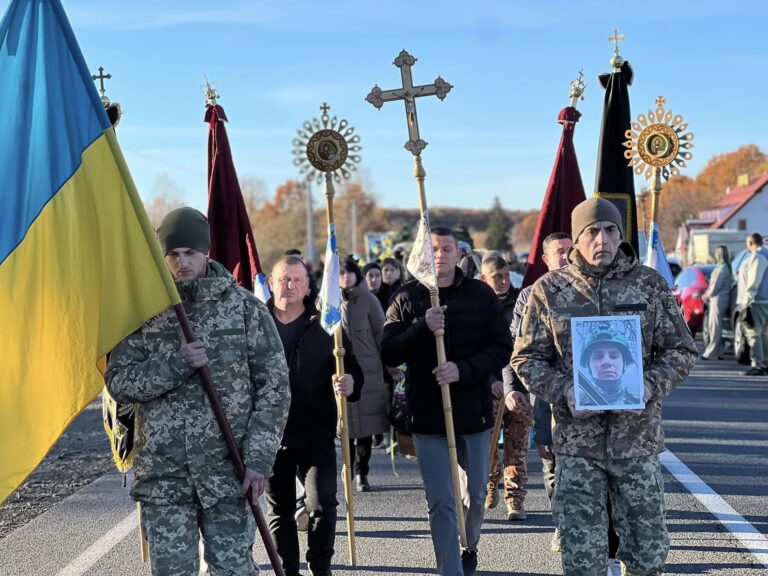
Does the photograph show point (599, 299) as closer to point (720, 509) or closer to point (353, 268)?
point (720, 509)

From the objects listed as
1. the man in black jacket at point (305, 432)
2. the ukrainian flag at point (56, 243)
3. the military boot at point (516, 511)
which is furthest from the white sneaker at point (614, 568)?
the ukrainian flag at point (56, 243)

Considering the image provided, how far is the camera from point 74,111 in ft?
15.0

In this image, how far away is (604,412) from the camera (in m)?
4.82

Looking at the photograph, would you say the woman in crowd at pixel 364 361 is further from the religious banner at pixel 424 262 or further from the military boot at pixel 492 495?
the religious banner at pixel 424 262

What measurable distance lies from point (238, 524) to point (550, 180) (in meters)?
4.41

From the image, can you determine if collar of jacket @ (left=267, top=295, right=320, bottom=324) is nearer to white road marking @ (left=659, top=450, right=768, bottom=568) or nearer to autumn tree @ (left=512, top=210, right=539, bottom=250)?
white road marking @ (left=659, top=450, right=768, bottom=568)

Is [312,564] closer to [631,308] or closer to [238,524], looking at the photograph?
[238,524]

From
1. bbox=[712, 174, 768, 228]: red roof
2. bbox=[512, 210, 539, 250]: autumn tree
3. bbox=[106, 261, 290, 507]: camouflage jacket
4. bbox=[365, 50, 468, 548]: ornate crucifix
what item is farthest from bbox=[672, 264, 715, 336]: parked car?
bbox=[512, 210, 539, 250]: autumn tree

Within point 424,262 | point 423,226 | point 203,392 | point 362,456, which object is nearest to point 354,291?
point 362,456

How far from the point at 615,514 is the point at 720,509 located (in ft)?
10.8

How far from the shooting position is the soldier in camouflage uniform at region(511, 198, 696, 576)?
4758 millimetres

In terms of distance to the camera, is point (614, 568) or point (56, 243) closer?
point (56, 243)

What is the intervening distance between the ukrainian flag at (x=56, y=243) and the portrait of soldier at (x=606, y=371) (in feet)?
6.21

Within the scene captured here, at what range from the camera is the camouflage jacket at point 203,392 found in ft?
14.4
